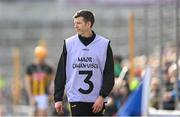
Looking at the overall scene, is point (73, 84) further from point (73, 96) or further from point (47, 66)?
point (47, 66)

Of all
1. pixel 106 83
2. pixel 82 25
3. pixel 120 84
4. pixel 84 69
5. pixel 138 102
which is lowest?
pixel 138 102

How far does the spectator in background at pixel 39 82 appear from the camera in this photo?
70.6 feet

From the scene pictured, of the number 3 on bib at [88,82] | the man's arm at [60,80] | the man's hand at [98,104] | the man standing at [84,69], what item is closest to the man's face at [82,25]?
the man standing at [84,69]

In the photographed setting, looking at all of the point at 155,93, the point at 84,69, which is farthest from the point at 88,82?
the point at 155,93

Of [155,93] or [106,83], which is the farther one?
[155,93]

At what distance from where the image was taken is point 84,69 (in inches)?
490

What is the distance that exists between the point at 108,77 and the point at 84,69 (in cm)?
31

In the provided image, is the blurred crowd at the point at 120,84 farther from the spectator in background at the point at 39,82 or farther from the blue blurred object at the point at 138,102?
the blue blurred object at the point at 138,102

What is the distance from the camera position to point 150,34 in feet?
73.3

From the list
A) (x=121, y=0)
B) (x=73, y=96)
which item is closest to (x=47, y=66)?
(x=73, y=96)

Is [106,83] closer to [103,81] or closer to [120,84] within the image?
[103,81]

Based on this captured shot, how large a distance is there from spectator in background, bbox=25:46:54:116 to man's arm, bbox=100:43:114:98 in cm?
884

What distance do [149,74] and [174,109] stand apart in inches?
42.2

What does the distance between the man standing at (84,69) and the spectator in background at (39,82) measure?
879 centimetres
